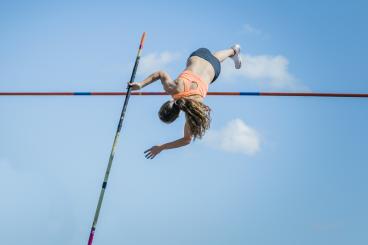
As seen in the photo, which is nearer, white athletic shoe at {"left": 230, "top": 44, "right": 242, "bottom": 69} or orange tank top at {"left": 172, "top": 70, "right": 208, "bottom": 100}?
orange tank top at {"left": 172, "top": 70, "right": 208, "bottom": 100}

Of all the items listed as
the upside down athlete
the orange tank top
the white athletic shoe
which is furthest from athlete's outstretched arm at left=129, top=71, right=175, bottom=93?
the white athletic shoe

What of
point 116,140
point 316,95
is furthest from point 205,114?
point 316,95

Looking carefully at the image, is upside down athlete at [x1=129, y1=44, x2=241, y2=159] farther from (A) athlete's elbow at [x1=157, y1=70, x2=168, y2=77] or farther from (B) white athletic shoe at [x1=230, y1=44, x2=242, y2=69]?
(B) white athletic shoe at [x1=230, y1=44, x2=242, y2=69]

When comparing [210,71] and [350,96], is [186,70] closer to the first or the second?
[210,71]

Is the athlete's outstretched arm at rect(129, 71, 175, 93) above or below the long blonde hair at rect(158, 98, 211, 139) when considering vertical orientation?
above

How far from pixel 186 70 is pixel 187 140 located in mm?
884

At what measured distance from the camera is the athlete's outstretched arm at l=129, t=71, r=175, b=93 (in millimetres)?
7691

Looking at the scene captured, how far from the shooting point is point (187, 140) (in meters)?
8.12

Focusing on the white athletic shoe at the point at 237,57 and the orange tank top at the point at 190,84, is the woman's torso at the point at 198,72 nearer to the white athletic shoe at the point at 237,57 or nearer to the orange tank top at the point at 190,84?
the orange tank top at the point at 190,84

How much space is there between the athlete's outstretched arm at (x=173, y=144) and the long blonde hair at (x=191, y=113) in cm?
12

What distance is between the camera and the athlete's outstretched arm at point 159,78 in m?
7.69

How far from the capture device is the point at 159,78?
774cm

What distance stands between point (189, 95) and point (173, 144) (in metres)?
0.75

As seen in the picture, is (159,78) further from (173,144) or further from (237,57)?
(237,57)
